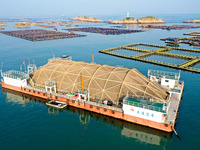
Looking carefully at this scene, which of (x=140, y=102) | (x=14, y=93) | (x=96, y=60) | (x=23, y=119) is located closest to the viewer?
(x=140, y=102)

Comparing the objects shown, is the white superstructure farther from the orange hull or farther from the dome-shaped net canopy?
the dome-shaped net canopy

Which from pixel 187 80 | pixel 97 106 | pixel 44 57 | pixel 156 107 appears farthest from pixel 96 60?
pixel 156 107

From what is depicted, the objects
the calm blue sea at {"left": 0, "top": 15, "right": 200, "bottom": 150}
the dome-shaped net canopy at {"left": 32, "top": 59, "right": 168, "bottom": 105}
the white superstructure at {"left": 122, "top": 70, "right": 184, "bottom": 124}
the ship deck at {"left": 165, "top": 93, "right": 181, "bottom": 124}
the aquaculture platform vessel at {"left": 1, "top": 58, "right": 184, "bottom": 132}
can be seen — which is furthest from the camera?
the dome-shaped net canopy at {"left": 32, "top": 59, "right": 168, "bottom": 105}

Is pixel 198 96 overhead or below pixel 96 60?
below

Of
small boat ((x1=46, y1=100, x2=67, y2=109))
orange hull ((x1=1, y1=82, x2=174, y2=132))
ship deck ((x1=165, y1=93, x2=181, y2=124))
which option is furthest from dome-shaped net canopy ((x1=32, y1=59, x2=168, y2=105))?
small boat ((x1=46, y1=100, x2=67, y2=109))

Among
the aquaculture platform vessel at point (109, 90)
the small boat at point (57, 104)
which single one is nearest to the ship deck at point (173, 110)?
the aquaculture platform vessel at point (109, 90)

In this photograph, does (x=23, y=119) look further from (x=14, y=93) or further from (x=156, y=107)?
(x=156, y=107)

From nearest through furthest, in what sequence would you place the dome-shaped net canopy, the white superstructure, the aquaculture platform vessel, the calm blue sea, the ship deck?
the calm blue sea < the white superstructure < the ship deck < the aquaculture platform vessel < the dome-shaped net canopy
